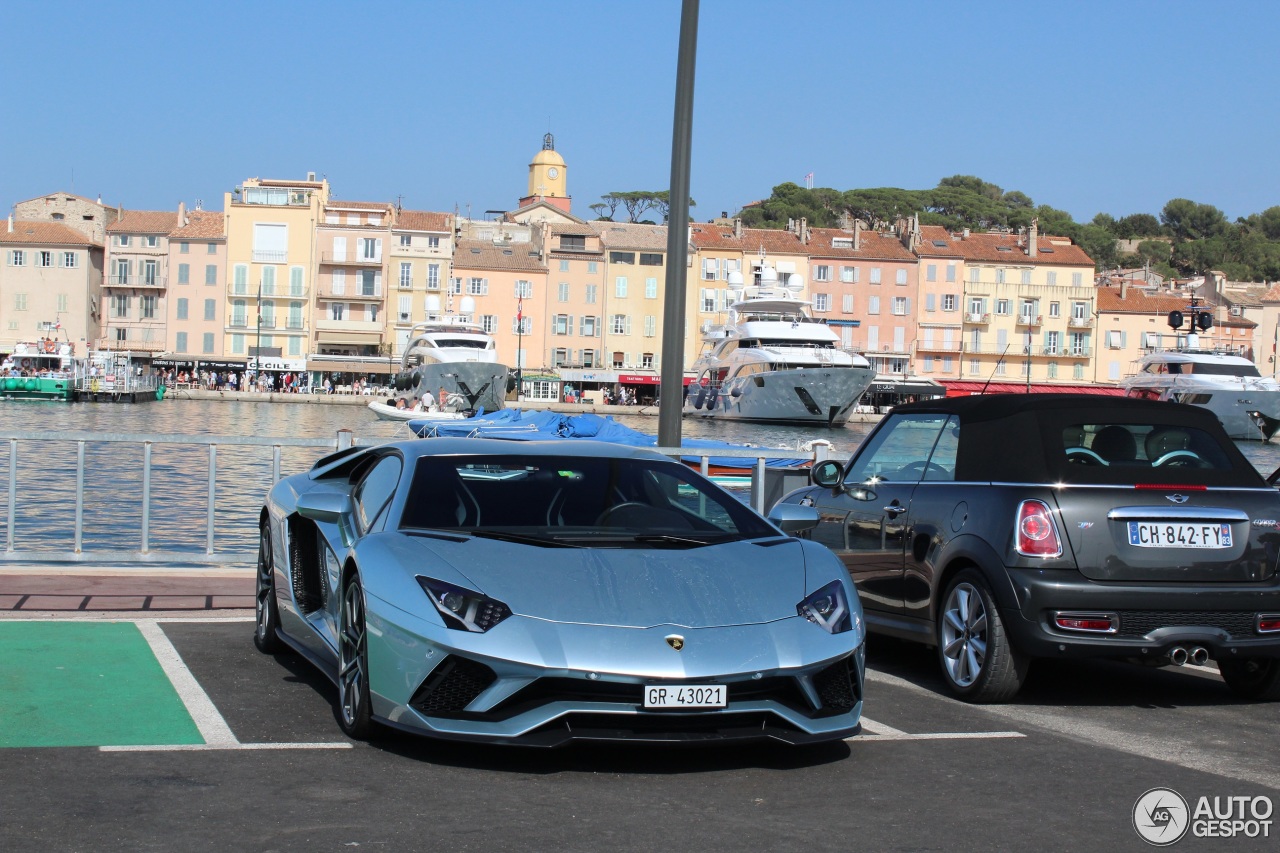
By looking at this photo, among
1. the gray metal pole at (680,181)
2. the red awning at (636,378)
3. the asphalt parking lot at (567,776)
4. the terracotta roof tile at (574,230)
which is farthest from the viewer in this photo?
the terracotta roof tile at (574,230)

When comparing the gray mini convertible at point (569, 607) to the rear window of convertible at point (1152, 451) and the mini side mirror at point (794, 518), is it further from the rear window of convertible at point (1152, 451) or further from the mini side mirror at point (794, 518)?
the rear window of convertible at point (1152, 451)

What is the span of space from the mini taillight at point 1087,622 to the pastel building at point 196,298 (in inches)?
4052

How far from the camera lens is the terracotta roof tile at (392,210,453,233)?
105 meters

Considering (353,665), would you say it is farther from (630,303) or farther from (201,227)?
(201,227)

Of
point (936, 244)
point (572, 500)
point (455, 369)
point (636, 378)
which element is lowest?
point (636, 378)

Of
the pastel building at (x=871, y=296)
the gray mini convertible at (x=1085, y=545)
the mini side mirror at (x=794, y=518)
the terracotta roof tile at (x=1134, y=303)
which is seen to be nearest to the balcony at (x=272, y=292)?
the pastel building at (x=871, y=296)

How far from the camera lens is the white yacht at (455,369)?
71.5m

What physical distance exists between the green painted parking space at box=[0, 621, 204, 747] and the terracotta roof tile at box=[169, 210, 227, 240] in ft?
331

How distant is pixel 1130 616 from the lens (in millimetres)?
6668

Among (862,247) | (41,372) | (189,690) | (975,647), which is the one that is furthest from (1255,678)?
(862,247)

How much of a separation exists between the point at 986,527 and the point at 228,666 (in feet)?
12.2

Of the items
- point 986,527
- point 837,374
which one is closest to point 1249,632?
point 986,527

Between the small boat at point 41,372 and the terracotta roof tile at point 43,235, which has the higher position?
the terracotta roof tile at point 43,235

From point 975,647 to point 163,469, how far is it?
28494mm
